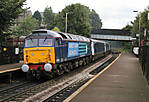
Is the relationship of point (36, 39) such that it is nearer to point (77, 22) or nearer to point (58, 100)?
point (58, 100)

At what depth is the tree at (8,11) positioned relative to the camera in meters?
16.5

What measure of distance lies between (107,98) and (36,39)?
8.01 m

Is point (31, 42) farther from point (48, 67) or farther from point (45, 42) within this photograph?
point (48, 67)

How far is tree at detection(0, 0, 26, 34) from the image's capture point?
1653 centimetres

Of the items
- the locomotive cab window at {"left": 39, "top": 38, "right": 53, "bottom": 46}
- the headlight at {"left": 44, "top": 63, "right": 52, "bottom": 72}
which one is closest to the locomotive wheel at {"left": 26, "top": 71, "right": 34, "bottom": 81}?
the headlight at {"left": 44, "top": 63, "right": 52, "bottom": 72}

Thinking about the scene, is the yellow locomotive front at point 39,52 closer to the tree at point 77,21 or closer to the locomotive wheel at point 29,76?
the locomotive wheel at point 29,76

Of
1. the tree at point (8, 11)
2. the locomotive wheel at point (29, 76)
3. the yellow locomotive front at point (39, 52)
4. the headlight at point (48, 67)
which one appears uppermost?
the tree at point (8, 11)

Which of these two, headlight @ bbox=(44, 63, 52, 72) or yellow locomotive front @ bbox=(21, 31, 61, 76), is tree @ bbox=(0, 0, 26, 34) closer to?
yellow locomotive front @ bbox=(21, 31, 61, 76)

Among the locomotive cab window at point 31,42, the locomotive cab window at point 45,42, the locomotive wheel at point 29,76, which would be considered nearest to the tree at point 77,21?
the locomotive wheel at point 29,76

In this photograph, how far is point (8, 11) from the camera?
17.0 m

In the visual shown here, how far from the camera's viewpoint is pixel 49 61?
15.2 meters

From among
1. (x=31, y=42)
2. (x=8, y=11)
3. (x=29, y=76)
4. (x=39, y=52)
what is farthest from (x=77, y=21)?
(x=39, y=52)

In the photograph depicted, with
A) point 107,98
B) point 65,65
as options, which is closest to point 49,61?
point 65,65

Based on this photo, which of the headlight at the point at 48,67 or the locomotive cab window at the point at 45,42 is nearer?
the headlight at the point at 48,67
